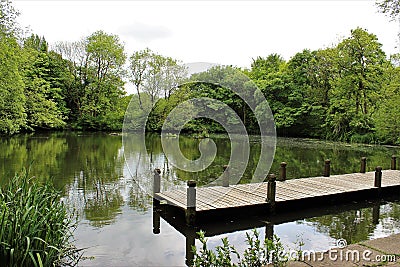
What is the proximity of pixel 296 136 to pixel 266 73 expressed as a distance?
6707 mm

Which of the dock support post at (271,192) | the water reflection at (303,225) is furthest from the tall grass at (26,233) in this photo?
the dock support post at (271,192)

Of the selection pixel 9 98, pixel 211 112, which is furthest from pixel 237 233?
pixel 9 98

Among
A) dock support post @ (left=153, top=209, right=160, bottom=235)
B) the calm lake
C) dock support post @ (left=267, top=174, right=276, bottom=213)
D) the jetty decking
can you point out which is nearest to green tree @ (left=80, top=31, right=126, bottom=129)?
the calm lake

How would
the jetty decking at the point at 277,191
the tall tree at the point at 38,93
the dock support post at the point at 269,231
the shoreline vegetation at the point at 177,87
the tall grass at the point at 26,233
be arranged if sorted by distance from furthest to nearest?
the tall tree at the point at 38,93
the shoreline vegetation at the point at 177,87
the jetty decking at the point at 277,191
the dock support post at the point at 269,231
the tall grass at the point at 26,233

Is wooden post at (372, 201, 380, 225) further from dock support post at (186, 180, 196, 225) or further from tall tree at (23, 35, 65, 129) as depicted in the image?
tall tree at (23, 35, 65, 129)

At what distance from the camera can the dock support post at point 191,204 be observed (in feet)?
18.4

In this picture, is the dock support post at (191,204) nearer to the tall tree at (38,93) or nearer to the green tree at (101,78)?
the tall tree at (38,93)

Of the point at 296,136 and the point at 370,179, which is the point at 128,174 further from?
the point at 296,136

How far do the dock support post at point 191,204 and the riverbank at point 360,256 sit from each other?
2441mm

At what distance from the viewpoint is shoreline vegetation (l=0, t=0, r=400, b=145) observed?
1528cm

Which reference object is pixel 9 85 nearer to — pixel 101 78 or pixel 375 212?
pixel 375 212

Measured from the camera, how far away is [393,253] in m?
3.52

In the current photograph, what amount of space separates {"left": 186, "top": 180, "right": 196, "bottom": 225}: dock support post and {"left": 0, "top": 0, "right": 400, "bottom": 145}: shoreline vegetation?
6.86m

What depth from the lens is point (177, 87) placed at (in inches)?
505
